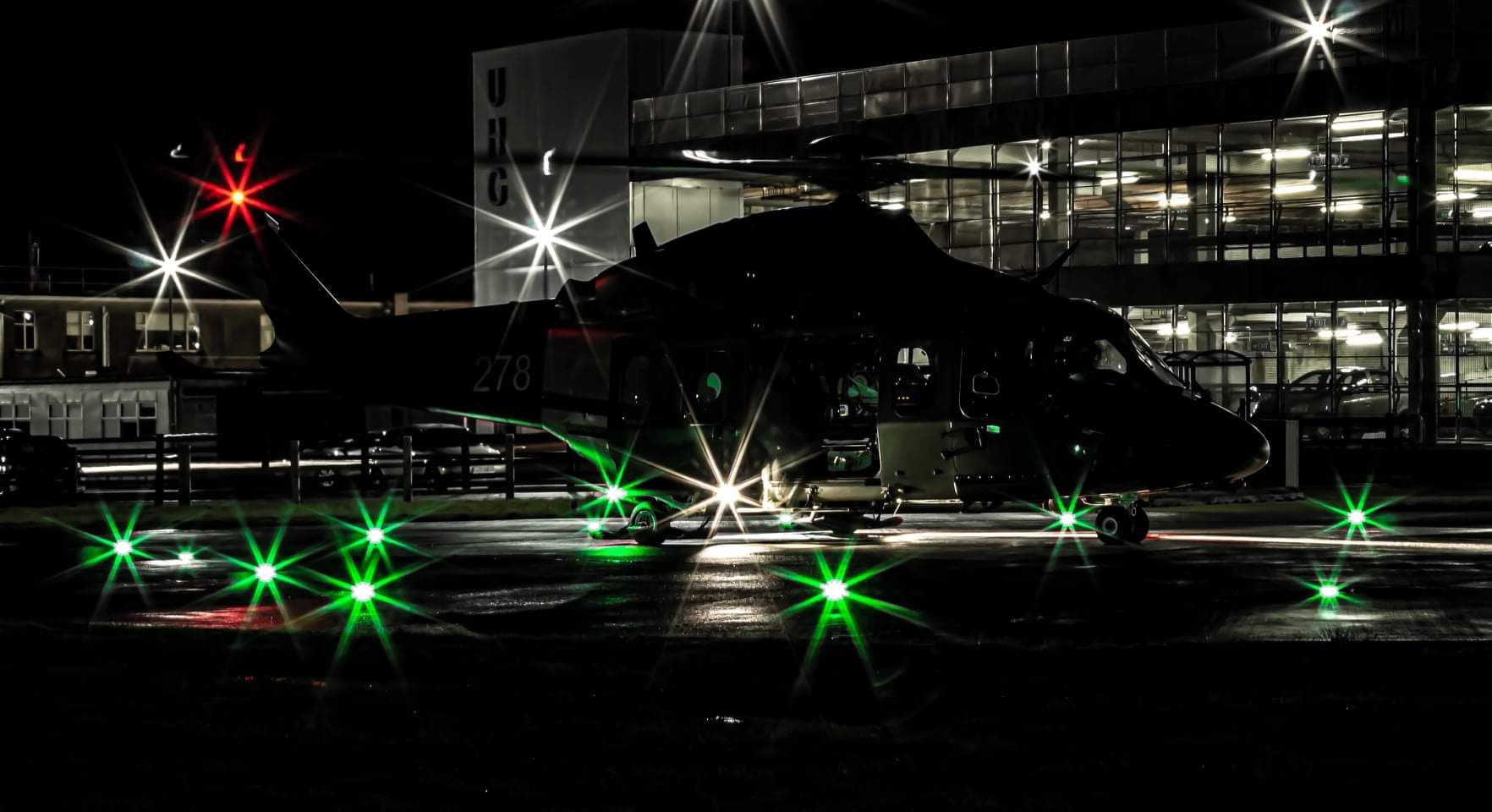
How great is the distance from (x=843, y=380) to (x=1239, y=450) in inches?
194

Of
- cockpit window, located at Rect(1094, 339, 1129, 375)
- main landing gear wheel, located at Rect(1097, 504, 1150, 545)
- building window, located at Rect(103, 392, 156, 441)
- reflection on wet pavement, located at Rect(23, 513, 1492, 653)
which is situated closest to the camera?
reflection on wet pavement, located at Rect(23, 513, 1492, 653)

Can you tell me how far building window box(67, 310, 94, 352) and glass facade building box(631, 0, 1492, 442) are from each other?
52.2 meters

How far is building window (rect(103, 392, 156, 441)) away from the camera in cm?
6975

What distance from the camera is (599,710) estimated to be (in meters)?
8.23

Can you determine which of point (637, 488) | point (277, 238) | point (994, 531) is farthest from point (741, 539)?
point (277, 238)

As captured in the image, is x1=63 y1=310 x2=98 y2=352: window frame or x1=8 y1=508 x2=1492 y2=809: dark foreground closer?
x1=8 y1=508 x2=1492 y2=809: dark foreground

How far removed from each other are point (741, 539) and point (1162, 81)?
27.0 metres

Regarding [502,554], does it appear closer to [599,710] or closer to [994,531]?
[994,531]

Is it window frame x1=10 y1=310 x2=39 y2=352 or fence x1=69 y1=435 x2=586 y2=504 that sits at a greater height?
window frame x1=10 y1=310 x2=39 y2=352

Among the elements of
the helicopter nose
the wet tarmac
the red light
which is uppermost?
the red light

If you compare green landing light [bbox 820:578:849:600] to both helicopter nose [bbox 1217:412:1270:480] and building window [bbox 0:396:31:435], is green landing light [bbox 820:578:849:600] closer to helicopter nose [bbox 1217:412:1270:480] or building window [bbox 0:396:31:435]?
helicopter nose [bbox 1217:412:1270:480]

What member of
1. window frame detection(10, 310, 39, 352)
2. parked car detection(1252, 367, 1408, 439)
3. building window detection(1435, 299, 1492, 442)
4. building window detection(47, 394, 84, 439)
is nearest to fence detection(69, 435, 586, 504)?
parked car detection(1252, 367, 1408, 439)

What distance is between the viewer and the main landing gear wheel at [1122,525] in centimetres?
1795

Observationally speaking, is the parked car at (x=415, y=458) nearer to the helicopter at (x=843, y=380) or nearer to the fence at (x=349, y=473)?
the fence at (x=349, y=473)
